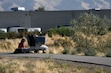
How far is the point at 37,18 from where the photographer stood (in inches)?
3730

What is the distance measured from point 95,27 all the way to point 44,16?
5259cm

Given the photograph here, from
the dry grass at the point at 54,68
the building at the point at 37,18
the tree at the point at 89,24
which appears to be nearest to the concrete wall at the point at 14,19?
the building at the point at 37,18

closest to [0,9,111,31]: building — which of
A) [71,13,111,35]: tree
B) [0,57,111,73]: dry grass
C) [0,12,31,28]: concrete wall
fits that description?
[0,12,31,28]: concrete wall

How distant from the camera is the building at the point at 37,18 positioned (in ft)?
309

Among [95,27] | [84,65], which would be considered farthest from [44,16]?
[84,65]

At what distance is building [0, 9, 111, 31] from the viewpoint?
9431 cm

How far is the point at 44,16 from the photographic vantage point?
9531 centimetres

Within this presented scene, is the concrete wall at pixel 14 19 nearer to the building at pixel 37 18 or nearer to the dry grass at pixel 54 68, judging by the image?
the building at pixel 37 18

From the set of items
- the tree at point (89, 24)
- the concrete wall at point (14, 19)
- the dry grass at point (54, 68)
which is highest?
the concrete wall at point (14, 19)

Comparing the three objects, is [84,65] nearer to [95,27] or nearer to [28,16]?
[95,27]

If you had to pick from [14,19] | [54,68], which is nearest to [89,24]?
[54,68]

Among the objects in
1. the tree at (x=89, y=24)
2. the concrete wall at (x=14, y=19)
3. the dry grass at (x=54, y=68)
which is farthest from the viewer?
the concrete wall at (x=14, y=19)

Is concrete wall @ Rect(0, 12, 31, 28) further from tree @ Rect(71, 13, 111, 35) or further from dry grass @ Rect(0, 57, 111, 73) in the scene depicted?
dry grass @ Rect(0, 57, 111, 73)

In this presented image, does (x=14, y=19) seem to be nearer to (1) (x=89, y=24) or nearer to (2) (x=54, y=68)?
(1) (x=89, y=24)
